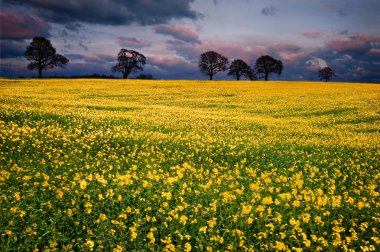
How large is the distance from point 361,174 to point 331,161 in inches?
77.0

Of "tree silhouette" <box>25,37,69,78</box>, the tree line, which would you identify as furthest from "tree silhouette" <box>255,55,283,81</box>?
"tree silhouette" <box>25,37,69,78</box>

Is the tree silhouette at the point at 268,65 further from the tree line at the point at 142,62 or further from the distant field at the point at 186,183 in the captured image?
the distant field at the point at 186,183

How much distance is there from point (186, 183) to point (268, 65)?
93.6 m

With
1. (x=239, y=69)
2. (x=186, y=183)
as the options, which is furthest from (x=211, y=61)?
(x=186, y=183)

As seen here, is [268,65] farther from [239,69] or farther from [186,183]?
[186,183]

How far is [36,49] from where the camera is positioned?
240ft

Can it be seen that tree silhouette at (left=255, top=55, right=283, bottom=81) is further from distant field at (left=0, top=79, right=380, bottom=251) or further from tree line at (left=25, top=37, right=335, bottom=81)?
distant field at (left=0, top=79, right=380, bottom=251)

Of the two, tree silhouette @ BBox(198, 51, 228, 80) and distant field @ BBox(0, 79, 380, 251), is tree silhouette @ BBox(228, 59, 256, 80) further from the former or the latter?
distant field @ BBox(0, 79, 380, 251)

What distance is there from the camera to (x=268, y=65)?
96312 millimetres

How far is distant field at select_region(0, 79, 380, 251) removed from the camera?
18.1 ft

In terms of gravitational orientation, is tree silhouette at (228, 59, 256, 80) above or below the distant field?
above

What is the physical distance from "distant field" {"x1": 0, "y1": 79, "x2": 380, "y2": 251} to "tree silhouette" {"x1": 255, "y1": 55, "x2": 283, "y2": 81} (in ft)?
226

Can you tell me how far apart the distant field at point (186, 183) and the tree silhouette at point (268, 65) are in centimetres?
6877

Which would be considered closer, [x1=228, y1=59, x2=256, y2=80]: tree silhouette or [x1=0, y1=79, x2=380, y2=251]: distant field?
[x1=0, y1=79, x2=380, y2=251]: distant field
